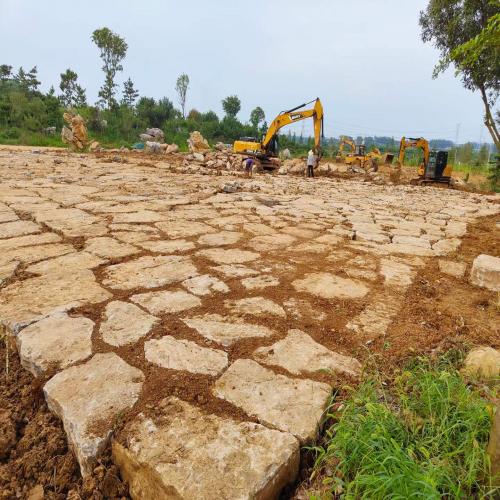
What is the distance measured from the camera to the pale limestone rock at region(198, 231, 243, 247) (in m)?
2.79

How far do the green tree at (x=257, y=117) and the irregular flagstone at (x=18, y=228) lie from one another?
38882 millimetres

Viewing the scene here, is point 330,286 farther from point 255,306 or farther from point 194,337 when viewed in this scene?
point 194,337

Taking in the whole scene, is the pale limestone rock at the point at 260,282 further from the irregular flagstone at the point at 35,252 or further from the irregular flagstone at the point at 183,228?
the irregular flagstone at the point at 35,252

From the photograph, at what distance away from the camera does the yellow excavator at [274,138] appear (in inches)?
A: 435

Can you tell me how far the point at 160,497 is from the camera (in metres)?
0.91

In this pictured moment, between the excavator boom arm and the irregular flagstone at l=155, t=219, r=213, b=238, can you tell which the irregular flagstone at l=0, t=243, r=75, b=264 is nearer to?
the irregular flagstone at l=155, t=219, r=213, b=238

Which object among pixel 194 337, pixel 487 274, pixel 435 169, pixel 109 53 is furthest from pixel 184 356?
pixel 109 53

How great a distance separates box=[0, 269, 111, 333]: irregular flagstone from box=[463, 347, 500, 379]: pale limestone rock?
1.63m

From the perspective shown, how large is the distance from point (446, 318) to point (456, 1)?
40.9 ft

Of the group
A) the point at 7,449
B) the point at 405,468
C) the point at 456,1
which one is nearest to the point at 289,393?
the point at 405,468

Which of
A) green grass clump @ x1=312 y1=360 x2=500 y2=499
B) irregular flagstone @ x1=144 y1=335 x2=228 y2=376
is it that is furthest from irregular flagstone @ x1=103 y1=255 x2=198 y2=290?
green grass clump @ x1=312 y1=360 x2=500 y2=499

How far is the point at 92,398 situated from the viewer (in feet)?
3.79

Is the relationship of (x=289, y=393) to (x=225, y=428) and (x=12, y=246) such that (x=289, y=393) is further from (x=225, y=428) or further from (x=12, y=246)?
(x=12, y=246)

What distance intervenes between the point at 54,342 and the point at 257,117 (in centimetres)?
4668
